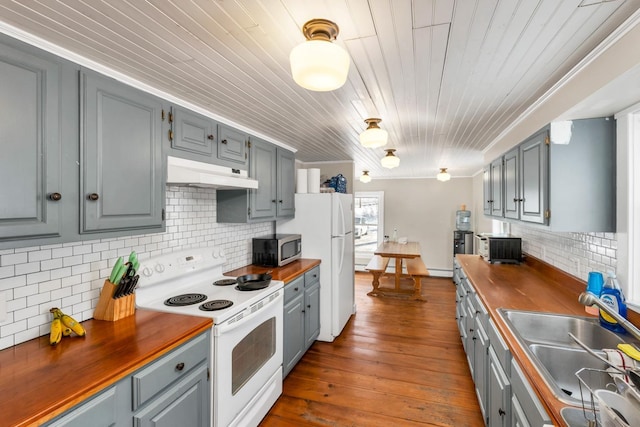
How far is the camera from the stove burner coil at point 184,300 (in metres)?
1.95

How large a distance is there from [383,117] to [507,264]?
2.28 metres

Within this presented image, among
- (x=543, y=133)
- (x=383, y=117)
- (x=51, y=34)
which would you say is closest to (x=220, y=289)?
(x=51, y=34)

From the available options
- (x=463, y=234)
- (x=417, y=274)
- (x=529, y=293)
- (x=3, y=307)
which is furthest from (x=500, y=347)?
(x=463, y=234)

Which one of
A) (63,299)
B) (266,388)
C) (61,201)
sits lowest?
(266,388)

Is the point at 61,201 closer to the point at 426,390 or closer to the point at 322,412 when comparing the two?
the point at 322,412

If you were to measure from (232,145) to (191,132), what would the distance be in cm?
47

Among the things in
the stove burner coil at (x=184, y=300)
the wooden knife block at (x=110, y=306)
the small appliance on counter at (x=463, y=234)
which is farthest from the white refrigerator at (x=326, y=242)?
the small appliance on counter at (x=463, y=234)

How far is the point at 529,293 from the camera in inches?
88.0

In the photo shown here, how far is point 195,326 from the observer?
1.60 metres

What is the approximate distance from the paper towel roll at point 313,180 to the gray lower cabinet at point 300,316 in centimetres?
94

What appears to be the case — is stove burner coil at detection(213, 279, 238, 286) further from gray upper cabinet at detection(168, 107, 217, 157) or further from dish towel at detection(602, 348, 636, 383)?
dish towel at detection(602, 348, 636, 383)

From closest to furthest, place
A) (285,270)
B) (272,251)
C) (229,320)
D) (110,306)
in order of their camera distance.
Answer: (110,306)
(229,320)
(285,270)
(272,251)

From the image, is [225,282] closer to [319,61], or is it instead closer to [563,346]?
[319,61]

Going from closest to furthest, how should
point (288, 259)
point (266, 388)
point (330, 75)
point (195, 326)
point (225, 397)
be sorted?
1. point (330, 75)
2. point (195, 326)
3. point (225, 397)
4. point (266, 388)
5. point (288, 259)
